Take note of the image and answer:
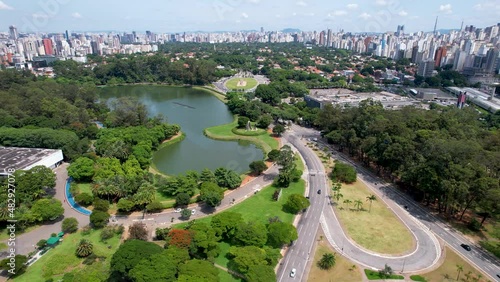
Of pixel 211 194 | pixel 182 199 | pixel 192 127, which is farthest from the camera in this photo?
pixel 192 127

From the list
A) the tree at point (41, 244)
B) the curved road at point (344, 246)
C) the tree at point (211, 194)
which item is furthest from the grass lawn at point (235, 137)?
the tree at point (41, 244)

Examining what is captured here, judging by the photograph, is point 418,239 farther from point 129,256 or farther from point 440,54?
point 440,54

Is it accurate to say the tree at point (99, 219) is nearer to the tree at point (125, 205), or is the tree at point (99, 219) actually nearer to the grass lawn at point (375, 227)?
the tree at point (125, 205)

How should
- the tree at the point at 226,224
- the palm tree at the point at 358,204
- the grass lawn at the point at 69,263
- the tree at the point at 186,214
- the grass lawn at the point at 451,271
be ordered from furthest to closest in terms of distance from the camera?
the palm tree at the point at 358,204 < the tree at the point at 186,214 < the tree at the point at 226,224 < the grass lawn at the point at 451,271 < the grass lawn at the point at 69,263

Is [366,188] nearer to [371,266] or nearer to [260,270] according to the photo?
[371,266]

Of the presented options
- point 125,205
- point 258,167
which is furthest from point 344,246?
point 125,205

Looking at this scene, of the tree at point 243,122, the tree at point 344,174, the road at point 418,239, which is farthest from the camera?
the tree at point 243,122
